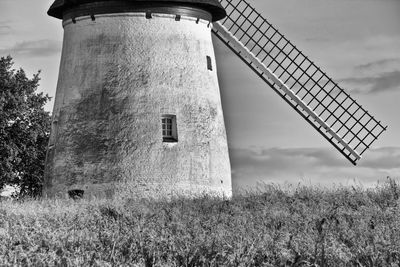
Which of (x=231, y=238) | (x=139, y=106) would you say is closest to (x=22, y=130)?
(x=139, y=106)

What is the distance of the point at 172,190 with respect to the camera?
21500 millimetres

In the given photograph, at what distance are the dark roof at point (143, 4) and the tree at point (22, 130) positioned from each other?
8486 millimetres

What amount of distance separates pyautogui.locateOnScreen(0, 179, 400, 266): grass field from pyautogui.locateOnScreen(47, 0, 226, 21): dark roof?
817cm

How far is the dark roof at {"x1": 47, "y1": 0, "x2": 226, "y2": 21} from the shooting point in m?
22.3

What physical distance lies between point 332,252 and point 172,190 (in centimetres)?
1234

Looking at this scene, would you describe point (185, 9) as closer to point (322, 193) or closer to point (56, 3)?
point (56, 3)

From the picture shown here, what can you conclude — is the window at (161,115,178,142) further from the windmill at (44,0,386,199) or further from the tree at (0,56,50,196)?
the tree at (0,56,50,196)

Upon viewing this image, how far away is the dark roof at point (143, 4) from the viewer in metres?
22.3

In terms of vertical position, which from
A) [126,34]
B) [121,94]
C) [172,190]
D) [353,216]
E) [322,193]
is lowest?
[353,216]

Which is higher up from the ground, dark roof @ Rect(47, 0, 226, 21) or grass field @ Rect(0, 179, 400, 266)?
dark roof @ Rect(47, 0, 226, 21)

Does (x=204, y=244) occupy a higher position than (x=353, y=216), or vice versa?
(x=353, y=216)

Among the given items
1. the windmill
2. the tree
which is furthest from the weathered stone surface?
the tree

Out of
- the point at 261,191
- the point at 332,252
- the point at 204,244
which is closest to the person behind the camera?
the point at 332,252

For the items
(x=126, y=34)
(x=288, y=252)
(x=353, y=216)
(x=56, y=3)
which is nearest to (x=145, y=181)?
(x=126, y=34)
